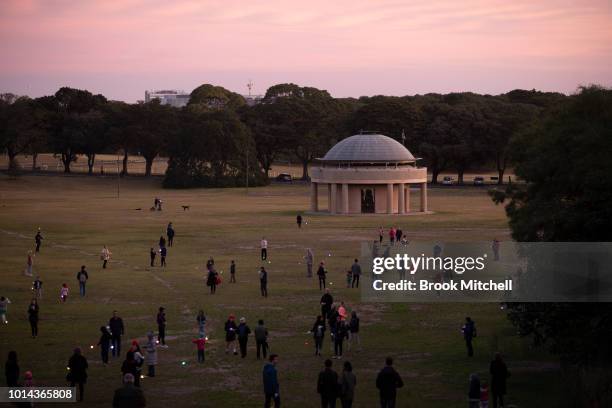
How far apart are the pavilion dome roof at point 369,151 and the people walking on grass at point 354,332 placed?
175ft

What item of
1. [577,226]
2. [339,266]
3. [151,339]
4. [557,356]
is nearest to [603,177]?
[577,226]

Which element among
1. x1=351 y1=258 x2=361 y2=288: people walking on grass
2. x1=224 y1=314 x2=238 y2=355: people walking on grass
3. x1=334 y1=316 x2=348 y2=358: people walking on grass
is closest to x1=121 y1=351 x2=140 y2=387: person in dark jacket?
x1=224 y1=314 x2=238 y2=355: people walking on grass

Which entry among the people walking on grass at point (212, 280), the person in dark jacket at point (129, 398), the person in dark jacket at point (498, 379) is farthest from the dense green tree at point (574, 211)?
the people walking on grass at point (212, 280)

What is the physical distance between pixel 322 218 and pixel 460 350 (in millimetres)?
49731

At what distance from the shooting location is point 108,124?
142m

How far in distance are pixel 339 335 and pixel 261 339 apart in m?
2.06

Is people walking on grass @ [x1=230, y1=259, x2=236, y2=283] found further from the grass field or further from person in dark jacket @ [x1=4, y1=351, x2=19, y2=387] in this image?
person in dark jacket @ [x1=4, y1=351, x2=19, y2=387]

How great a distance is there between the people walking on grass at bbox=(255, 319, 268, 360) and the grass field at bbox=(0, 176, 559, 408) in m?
0.37

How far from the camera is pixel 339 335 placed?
2800 cm

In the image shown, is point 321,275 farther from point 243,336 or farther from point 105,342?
point 105,342

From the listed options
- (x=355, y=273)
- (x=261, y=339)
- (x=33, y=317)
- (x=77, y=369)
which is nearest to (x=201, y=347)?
(x=261, y=339)

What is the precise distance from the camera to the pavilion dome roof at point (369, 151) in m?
83.5

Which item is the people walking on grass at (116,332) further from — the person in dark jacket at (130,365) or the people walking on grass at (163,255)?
the people walking on grass at (163,255)

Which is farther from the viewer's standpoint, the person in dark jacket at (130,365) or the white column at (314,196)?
the white column at (314,196)
